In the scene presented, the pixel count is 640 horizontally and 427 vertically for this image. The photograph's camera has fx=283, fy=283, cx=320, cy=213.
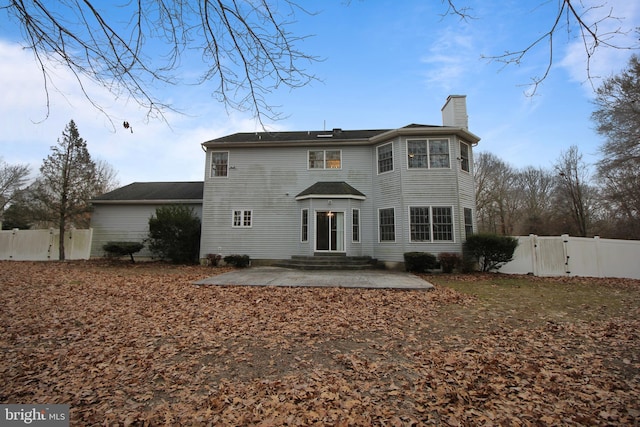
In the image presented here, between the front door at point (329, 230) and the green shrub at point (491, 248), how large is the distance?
5978 millimetres

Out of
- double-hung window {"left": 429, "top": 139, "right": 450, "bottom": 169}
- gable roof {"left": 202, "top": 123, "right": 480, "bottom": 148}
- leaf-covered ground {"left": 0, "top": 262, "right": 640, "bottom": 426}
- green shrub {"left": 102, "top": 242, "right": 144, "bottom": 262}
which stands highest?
gable roof {"left": 202, "top": 123, "right": 480, "bottom": 148}

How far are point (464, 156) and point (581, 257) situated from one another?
21.9 feet

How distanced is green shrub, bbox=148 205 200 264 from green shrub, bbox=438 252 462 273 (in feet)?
42.2

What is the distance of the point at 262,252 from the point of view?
50.1 feet

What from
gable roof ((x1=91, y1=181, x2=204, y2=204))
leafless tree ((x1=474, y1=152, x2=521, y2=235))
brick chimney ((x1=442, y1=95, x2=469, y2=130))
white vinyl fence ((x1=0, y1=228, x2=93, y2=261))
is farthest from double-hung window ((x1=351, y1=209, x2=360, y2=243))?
leafless tree ((x1=474, y1=152, x2=521, y2=235))

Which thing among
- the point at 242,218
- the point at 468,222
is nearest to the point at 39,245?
the point at 242,218

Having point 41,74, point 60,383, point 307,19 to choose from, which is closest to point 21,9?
point 41,74

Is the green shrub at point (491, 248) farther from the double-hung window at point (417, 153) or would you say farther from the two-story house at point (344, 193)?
the double-hung window at point (417, 153)

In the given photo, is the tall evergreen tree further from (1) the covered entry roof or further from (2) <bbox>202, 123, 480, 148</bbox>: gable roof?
(1) the covered entry roof

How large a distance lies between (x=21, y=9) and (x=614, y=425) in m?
6.38

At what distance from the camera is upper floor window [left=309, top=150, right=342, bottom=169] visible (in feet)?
51.3

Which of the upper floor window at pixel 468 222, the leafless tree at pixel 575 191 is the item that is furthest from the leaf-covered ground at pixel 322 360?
the leafless tree at pixel 575 191

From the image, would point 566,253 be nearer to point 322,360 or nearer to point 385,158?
point 385,158

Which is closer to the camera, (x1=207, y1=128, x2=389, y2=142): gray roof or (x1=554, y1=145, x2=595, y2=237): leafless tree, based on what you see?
(x1=207, y1=128, x2=389, y2=142): gray roof
